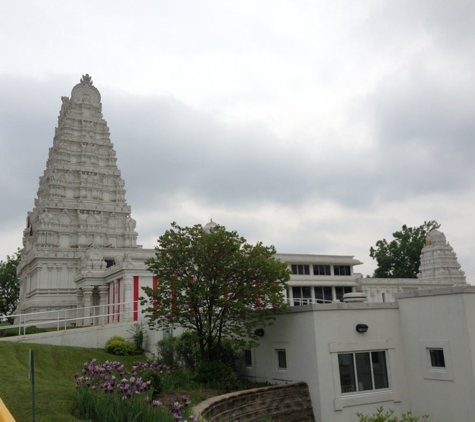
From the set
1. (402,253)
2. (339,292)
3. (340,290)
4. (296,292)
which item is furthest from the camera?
(402,253)

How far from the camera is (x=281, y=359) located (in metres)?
18.9

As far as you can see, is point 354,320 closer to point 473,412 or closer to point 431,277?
point 473,412

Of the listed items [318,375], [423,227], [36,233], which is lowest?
[318,375]

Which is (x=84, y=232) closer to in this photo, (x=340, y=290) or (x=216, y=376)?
(x=340, y=290)

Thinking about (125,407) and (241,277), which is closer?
(125,407)

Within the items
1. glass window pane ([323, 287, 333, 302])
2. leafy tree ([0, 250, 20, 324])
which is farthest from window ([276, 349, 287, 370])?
leafy tree ([0, 250, 20, 324])

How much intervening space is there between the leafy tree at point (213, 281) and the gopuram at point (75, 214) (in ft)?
83.4

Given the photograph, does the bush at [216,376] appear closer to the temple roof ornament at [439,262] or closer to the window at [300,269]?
the window at [300,269]

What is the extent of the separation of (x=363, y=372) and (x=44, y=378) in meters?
11.3

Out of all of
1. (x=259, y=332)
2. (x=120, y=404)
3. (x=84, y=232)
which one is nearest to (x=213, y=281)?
(x=259, y=332)

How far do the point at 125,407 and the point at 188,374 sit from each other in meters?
7.44

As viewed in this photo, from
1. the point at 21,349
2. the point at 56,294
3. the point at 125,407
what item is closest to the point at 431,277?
the point at 56,294

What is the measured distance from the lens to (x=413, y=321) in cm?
1819

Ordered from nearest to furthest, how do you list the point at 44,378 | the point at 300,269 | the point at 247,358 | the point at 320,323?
the point at 44,378 < the point at 320,323 < the point at 247,358 < the point at 300,269
